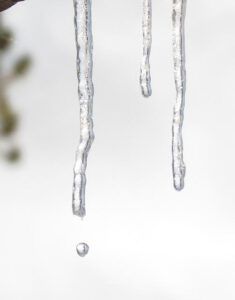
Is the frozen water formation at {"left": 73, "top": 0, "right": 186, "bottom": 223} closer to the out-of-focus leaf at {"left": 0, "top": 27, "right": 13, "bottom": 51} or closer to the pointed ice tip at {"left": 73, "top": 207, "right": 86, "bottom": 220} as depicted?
the pointed ice tip at {"left": 73, "top": 207, "right": 86, "bottom": 220}

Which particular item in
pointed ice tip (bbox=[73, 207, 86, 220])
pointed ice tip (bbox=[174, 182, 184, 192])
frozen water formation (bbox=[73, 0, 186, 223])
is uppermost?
frozen water formation (bbox=[73, 0, 186, 223])

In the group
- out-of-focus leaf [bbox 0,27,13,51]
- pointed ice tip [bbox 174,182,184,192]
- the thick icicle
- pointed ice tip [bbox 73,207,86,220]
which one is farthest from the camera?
out-of-focus leaf [bbox 0,27,13,51]

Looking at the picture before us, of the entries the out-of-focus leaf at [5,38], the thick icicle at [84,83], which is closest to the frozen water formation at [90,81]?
the thick icicle at [84,83]

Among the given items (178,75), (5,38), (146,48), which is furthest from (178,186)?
(5,38)

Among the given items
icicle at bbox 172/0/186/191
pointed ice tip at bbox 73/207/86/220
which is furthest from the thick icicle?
icicle at bbox 172/0/186/191

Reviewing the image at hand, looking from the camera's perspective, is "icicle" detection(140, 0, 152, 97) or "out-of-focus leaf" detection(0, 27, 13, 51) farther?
"out-of-focus leaf" detection(0, 27, 13, 51)

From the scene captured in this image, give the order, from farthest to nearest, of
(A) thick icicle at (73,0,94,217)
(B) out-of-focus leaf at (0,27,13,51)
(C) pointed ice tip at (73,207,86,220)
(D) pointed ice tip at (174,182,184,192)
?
(B) out-of-focus leaf at (0,27,13,51), (A) thick icicle at (73,0,94,217), (D) pointed ice tip at (174,182,184,192), (C) pointed ice tip at (73,207,86,220)

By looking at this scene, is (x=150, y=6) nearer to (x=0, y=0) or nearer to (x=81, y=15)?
(x=81, y=15)
